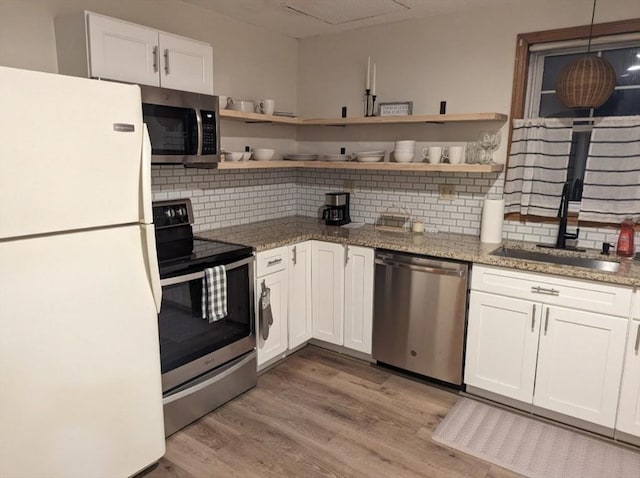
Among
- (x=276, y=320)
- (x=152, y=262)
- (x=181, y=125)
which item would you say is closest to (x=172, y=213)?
(x=181, y=125)

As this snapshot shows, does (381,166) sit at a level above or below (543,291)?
above

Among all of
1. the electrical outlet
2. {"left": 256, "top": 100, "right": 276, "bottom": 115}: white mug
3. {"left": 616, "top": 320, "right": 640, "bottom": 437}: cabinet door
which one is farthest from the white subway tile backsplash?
{"left": 616, "top": 320, "right": 640, "bottom": 437}: cabinet door

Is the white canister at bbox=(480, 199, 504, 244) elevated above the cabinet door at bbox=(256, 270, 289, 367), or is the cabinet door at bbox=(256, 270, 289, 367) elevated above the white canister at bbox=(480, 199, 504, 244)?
the white canister at bbox=(480, 199, 504, 244)

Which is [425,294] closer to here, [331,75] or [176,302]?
[176,302]

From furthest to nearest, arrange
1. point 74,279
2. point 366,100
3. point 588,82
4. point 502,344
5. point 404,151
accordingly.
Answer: point 366,100 → point 404,151 → point 502,344 → point 588,82 → point 74,279

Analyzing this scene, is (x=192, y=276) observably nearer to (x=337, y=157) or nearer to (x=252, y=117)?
(x=252, y=117)

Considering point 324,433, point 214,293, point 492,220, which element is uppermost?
point 492,220

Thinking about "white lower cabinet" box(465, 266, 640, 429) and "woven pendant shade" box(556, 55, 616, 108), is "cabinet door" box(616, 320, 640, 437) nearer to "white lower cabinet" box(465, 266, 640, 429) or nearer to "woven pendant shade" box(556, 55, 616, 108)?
"white lower cabinet" box(465, 266, 640, 429)

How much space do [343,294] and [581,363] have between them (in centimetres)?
150

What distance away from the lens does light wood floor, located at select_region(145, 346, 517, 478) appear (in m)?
2.25

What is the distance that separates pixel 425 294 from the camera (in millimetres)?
2887

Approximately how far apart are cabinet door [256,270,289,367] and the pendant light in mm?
2049

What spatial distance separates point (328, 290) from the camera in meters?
3.34

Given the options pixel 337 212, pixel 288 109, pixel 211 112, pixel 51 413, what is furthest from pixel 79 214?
pixel 288 109
